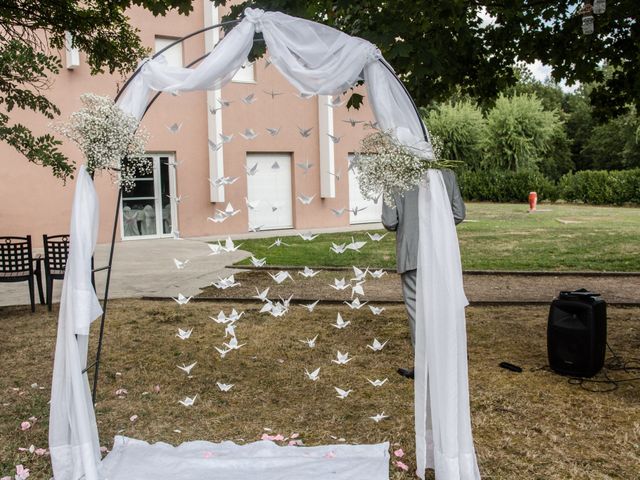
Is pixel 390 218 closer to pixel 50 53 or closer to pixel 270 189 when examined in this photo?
pixel 50 53

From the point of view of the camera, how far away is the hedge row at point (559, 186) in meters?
31.8

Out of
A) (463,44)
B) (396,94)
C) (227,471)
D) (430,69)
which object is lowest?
(227,471)

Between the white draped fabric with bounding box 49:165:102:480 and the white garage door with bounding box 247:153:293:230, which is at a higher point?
the white garage door with bounding box 247:153:293:230

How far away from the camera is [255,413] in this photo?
4.88 meters

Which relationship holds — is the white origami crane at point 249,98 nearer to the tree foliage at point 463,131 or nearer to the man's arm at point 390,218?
the man's arm at point 390,218

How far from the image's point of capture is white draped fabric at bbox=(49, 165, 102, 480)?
357 centimetres

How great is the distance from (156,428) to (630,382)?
3.82 m

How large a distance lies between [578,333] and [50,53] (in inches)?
238

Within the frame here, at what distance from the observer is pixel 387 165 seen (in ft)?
12.3

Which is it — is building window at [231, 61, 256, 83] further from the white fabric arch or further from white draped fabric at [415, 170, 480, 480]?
white draped fabric at [415, 170, 480, 480]

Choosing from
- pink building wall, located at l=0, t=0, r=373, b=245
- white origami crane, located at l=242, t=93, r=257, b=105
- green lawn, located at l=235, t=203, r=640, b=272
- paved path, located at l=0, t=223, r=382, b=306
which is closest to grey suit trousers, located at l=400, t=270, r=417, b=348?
white origami crane, located at l=242, t=93, r=257, b=105

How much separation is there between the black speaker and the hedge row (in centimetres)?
2908

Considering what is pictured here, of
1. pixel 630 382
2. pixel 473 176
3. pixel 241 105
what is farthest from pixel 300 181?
pixel 473 176

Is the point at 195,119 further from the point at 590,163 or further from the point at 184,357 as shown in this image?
the point at 590,163
